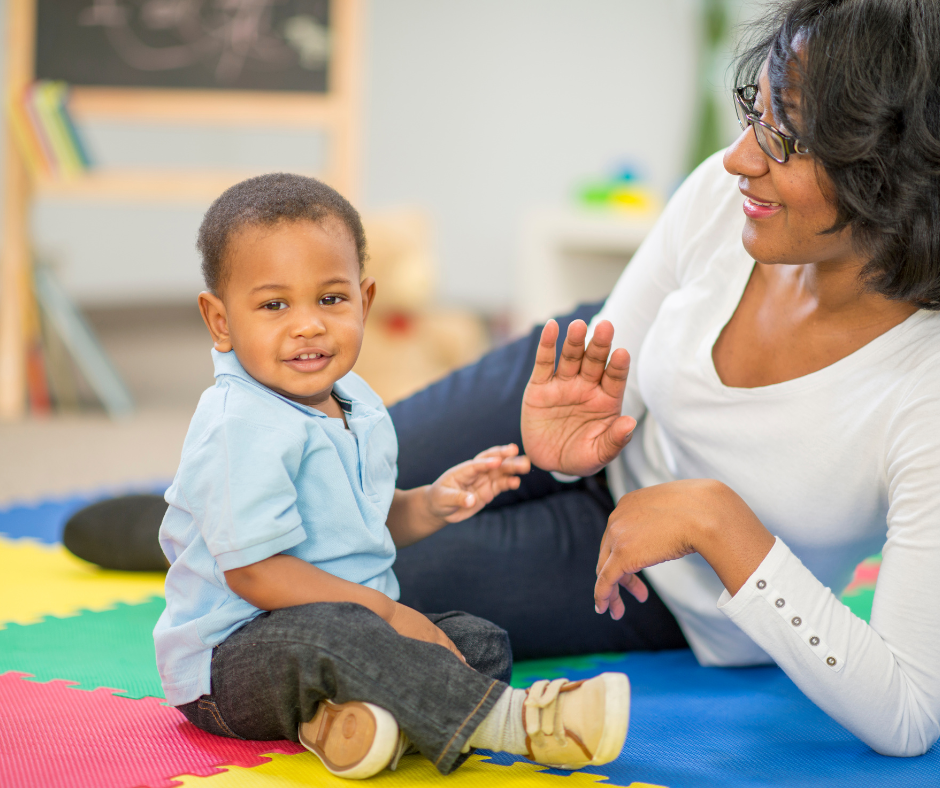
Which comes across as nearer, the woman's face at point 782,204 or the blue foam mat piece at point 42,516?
the woman's face at point 782,204

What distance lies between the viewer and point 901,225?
821 millimetres

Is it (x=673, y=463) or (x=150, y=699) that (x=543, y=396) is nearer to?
(x=673, y=463)

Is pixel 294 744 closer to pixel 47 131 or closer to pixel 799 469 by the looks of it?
pixel 799 469

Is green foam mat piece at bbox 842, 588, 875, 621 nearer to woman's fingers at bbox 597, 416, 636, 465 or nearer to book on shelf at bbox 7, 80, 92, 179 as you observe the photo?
woman's fingers at bbox 597, 416, 636, 465

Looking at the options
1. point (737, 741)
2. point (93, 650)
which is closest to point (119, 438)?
point (93, 650)

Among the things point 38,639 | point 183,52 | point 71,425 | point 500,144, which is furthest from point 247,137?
point 38,639

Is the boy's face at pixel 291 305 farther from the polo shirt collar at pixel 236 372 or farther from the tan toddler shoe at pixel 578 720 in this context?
the tan toddler shoe at pixel 578 720

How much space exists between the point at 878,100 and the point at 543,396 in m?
0.40

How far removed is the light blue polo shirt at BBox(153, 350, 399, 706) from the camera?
740 millimetres

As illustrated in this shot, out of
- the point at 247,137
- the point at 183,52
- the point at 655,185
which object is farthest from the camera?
the point at 247,137

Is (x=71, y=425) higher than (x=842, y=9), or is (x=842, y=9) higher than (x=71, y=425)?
(x=842, y=9)

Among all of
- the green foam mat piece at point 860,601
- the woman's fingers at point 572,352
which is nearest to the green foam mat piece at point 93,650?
the woman's fingers at point 572,352

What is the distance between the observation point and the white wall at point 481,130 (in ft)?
14.2

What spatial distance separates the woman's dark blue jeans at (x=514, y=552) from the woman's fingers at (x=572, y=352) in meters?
0.29
